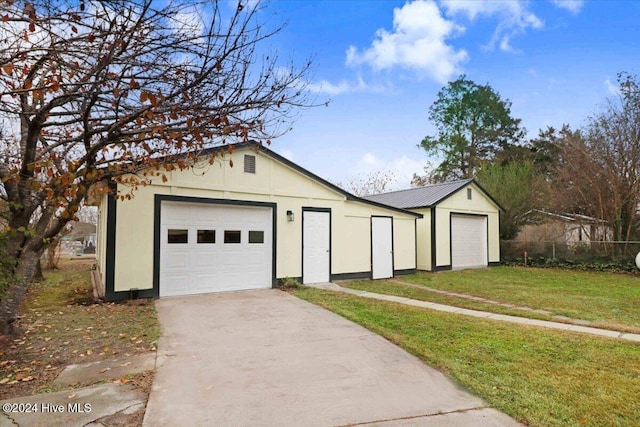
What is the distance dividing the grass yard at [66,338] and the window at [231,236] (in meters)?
2.40

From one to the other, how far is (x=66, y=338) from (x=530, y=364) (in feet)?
19.9

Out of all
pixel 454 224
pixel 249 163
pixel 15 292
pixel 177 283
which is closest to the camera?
pixel 15 292

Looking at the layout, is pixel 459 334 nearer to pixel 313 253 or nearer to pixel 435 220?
pixel 313 253

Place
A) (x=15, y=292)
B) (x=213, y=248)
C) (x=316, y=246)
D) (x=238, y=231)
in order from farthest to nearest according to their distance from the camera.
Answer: (x=316, y=246) < (x=238, y=231) < (x=213, y=248) < (x=15, y=292)

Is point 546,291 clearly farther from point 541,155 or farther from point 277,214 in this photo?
point 541,155

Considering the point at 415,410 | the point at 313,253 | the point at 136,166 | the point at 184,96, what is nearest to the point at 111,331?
the point at 136,166

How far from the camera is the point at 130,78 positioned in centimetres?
383

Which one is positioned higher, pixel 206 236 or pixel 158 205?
pixel 158 205

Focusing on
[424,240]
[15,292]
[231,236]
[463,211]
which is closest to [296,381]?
[15,292]

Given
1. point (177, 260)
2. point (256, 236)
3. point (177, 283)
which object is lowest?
point (177, 283)

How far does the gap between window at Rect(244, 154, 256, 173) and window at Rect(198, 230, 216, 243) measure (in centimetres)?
187

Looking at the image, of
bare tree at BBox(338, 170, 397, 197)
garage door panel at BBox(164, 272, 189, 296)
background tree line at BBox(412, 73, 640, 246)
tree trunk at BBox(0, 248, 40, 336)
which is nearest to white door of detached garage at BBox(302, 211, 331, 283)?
garage door panel at BBox(164, 272, 189, 296)

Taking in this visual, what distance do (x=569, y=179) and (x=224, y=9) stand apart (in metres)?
17.4

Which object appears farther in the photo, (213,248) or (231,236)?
(231,236)
